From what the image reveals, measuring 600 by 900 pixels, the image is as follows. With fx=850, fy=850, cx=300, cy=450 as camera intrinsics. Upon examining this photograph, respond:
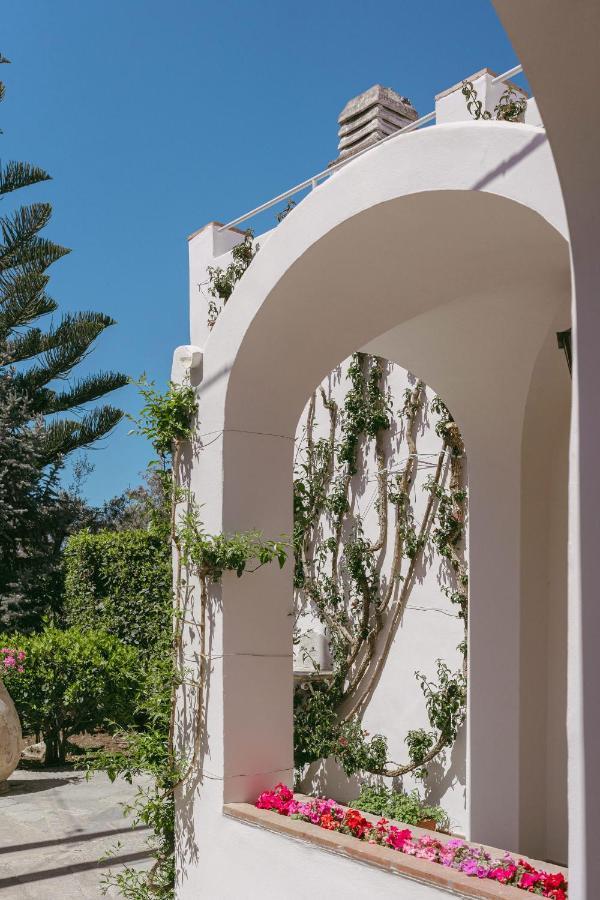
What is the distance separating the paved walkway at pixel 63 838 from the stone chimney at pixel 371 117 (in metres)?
4.75

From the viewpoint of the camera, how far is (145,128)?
21172mm

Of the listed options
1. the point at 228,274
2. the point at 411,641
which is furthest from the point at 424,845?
the point at 228,274

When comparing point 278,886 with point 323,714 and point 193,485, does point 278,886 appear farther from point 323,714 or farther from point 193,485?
point 323,714

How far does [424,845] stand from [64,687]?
506 cm

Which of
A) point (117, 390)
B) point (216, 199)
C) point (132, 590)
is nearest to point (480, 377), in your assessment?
point (132, 590)

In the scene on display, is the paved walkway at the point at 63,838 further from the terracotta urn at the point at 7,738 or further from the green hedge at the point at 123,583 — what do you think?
the green hedge at the point at 123,583

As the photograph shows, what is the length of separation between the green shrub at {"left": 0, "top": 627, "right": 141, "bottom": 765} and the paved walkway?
70 cm

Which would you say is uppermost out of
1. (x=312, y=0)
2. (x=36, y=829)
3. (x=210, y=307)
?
(x=312, y=0)

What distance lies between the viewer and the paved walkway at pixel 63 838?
156 inches

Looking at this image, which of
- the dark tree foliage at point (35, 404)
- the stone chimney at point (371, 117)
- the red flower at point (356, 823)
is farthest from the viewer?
the dark tree foliage at point (35, 404)

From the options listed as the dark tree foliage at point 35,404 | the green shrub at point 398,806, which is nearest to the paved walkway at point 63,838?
the green shrub at point 398,806

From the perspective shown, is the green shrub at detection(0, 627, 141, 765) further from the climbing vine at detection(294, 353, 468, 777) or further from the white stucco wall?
the white stucco wall

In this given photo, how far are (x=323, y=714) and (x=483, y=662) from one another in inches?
65.8

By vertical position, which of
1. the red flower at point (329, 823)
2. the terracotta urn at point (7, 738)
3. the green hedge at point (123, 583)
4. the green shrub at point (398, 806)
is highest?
the green hedge at point (123, 583)
